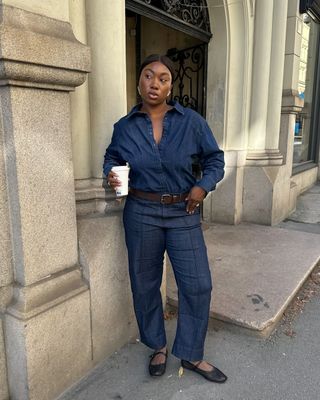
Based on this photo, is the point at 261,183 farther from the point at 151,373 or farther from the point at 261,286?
the point at 151,373

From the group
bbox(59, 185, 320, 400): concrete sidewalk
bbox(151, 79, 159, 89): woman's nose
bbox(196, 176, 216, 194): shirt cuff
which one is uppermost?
bbox(151, 79, 159, 89): woman's nose

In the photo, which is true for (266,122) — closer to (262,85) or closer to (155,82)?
(262,85)

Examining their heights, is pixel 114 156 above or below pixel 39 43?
below

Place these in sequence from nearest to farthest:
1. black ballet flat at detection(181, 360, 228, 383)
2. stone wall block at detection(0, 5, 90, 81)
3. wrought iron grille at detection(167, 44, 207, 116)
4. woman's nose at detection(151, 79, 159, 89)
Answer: stone wall block at detection(0, 5, 90, 81)
woman's nose at detection(151, 79, 159, 89)
black ballet flat at detection(181, 360, 228, 383)
wrought iron grille at detection(167, 44, 207, 116)

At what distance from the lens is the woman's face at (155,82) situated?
2.14 metres

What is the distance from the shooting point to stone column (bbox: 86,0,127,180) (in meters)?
2.49

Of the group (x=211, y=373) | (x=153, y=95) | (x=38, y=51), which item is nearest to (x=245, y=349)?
(x=211, y=373)

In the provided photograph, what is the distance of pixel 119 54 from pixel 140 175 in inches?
37.2

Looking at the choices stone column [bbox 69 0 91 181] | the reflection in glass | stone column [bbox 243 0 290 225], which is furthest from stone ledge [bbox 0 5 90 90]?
the reflection in glass

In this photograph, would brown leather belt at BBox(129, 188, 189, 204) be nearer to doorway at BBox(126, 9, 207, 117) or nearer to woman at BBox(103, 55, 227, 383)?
woman at BBox(103, 55, 227, 383)

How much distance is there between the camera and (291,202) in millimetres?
6414

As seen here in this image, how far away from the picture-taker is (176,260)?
2.32 m

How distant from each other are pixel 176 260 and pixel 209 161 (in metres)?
0.64

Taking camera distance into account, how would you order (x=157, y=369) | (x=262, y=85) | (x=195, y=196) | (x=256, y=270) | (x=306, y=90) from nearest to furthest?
(x=195, y=196)
(x=157, y=369)
(x=256, y=270)
(x=262, y=85)
(x=306, y=90)
